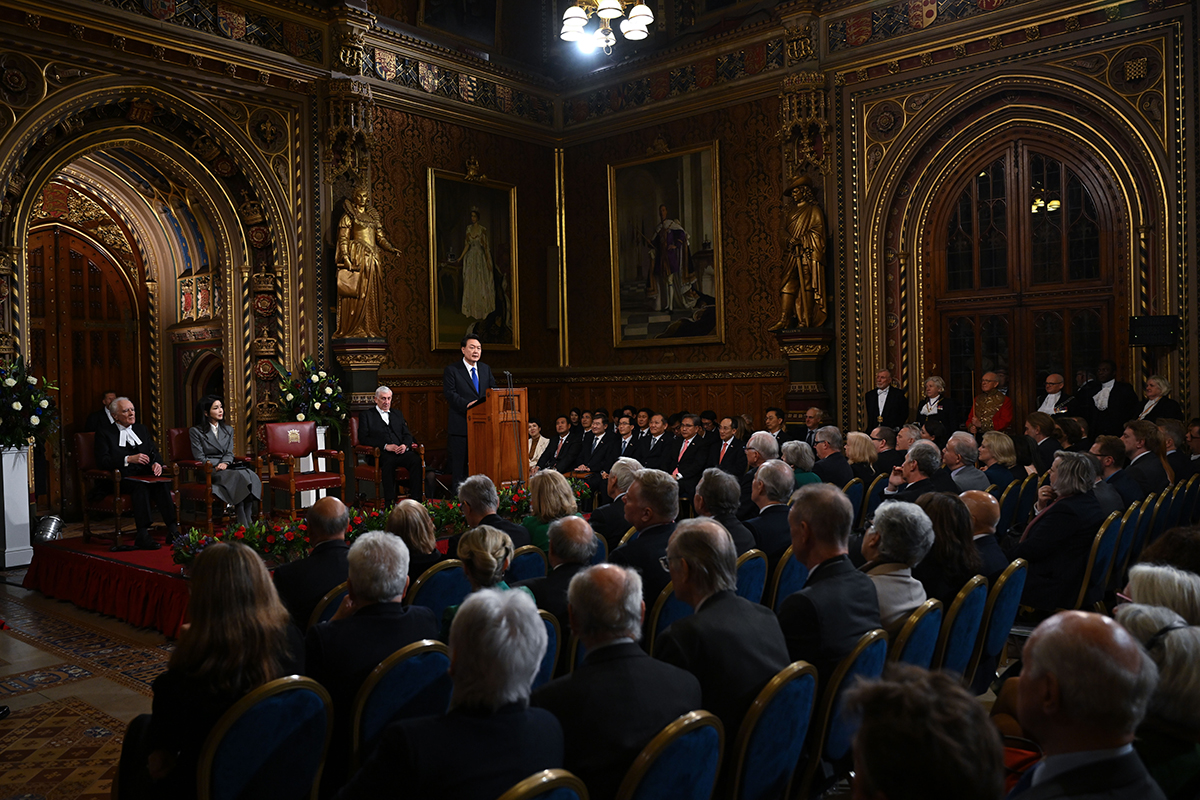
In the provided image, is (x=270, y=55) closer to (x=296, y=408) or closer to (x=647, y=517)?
(x=296, y=408)

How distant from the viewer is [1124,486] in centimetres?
540

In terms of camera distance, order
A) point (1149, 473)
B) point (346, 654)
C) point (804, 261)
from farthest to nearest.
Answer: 1. point (804, 261)
2. point (1149, 473)
3. point (346, 654)

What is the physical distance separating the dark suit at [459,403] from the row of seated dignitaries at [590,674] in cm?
535

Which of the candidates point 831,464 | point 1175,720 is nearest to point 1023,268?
point 831,464

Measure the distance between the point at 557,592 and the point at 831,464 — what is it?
3.86 meters

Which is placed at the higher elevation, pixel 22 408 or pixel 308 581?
pixel 22 408

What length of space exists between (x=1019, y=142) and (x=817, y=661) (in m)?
8.96

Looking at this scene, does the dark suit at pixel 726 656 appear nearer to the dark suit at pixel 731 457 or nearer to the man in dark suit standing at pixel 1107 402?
the dark suit at pixel 731 457

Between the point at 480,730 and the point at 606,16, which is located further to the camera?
the point at 606,16

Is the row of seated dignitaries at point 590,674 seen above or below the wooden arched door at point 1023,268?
below

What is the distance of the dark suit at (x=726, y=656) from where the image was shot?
8.15ft

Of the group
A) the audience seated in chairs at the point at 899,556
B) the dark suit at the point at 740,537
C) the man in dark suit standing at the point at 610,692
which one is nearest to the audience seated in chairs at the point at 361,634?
the man in dark suit standing at the point at 610,692

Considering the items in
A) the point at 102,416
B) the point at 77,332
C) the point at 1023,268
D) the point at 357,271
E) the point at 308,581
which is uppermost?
the point at 357,271

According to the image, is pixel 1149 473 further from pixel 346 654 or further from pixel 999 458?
pixel 346 654
